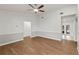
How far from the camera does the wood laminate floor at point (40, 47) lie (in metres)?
1.64

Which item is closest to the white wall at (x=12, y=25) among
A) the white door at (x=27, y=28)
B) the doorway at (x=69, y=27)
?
the white door at (x=27, y=28)

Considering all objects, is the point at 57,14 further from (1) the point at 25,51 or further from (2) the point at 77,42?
(1) the point at 25,51

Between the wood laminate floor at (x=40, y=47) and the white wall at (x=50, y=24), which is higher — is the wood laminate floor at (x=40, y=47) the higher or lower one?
the lower one

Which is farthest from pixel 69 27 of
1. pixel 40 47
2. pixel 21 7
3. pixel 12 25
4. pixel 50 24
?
pixel 12 25

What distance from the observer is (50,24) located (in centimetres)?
173

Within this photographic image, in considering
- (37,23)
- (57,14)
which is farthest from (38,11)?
(57,14)

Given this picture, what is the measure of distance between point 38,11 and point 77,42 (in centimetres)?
86

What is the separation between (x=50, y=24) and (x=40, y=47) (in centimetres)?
45

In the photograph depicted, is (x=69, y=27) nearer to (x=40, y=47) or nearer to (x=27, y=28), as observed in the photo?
(x=40, y=47)

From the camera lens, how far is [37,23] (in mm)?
1769

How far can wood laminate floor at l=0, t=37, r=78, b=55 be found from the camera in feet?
5.37

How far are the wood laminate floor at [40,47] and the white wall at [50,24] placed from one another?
106 mm

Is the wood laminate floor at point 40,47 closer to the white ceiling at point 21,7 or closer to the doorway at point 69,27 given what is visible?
the doorway at point 69,27

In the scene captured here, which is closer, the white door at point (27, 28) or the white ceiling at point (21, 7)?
the white ceiling at point (21, 7)
